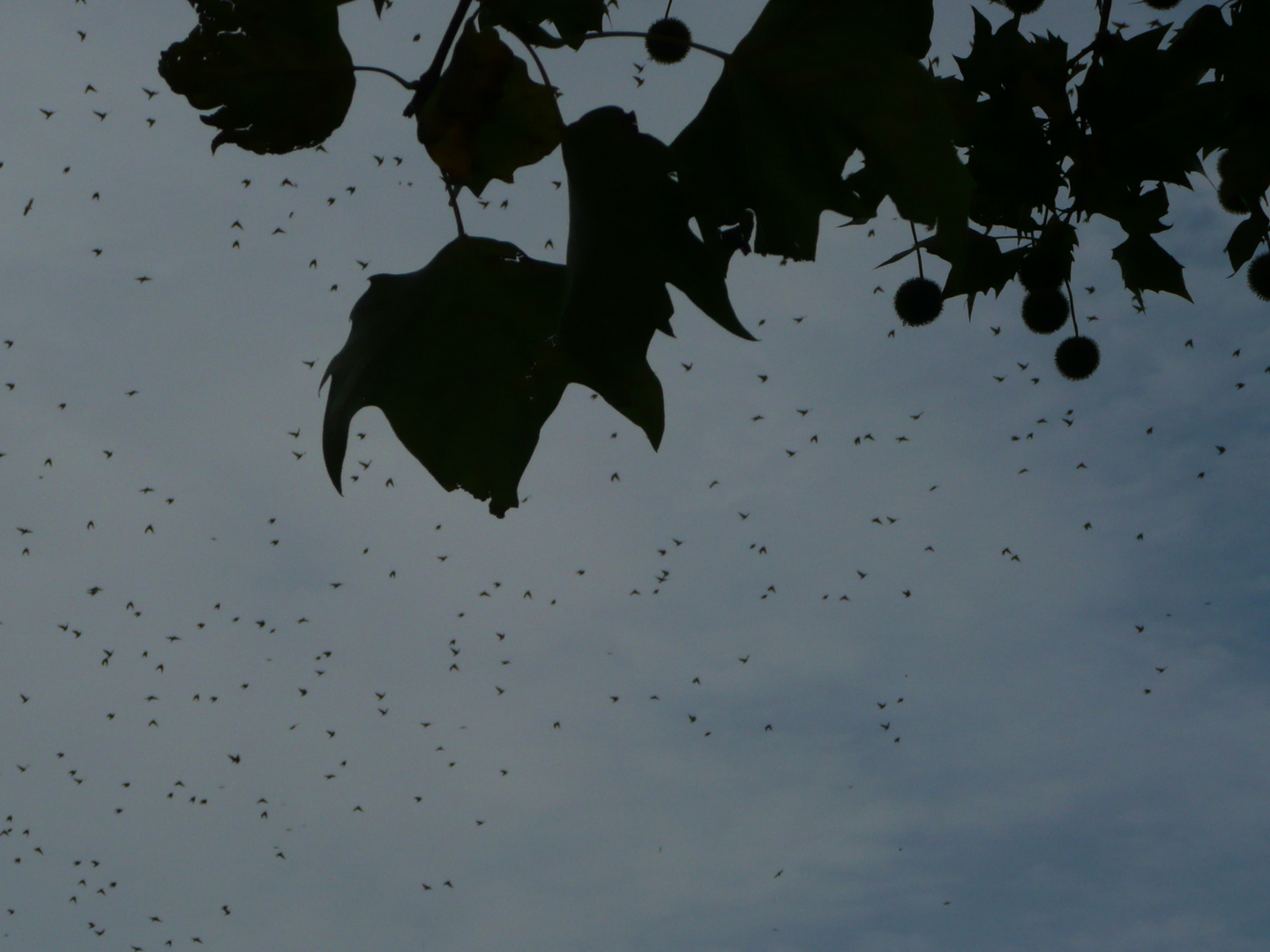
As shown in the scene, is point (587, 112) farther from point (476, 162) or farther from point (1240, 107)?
point (1240, 107)

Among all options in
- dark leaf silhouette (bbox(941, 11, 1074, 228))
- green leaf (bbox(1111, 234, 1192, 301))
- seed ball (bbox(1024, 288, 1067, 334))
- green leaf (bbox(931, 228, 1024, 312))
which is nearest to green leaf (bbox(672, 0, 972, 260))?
dark leaf silhouette (bbox(941, 11, 1074, 228))

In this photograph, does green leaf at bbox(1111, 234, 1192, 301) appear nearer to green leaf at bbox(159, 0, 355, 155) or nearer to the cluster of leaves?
the cluster of leaves

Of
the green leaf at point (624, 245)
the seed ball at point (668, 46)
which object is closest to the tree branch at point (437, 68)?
the green leaf at point (624, 245)

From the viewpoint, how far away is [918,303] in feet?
11.5

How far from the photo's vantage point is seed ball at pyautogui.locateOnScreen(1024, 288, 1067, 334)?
3.22m

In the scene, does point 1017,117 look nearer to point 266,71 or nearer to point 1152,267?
point 1152,267

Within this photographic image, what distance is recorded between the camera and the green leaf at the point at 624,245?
95cm

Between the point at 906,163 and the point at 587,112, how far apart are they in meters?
0.29

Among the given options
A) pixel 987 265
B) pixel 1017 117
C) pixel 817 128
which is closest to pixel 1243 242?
pixel 987 265

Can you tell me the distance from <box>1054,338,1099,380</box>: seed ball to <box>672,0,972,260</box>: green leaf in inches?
127

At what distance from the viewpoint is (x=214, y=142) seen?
97 cm

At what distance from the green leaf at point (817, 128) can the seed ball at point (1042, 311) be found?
94.0 inches

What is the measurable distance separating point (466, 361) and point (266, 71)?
1.02ft

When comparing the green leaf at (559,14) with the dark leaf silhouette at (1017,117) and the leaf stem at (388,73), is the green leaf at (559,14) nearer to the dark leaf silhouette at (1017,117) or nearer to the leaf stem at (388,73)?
the leaf stem at (388,73)
